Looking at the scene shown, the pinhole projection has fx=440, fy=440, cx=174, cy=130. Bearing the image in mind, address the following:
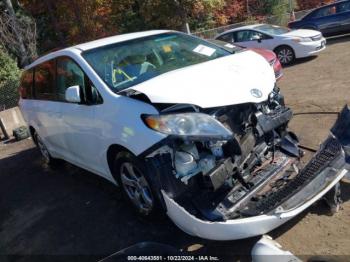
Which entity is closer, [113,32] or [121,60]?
[121,60]

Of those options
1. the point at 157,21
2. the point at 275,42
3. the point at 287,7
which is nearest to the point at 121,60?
the point at 275,42

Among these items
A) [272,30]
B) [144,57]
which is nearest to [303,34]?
[272,30]

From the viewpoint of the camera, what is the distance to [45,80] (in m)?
5.97

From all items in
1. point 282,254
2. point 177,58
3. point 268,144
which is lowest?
point 282,254

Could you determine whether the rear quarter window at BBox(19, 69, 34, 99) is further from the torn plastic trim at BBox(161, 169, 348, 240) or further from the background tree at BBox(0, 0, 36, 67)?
the background tree at BBox(0, 0, 36, 67)

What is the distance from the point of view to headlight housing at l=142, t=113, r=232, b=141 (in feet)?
11.2

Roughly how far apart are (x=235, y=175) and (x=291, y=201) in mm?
543

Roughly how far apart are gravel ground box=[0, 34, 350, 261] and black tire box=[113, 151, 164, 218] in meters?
0.23

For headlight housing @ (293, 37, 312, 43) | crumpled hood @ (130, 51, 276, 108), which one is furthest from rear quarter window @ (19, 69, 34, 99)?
headlight housing @ (293, 37, 312, 43)

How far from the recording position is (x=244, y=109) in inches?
152

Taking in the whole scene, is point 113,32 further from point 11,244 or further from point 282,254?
point 282,254

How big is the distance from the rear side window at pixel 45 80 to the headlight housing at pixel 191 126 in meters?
2.46

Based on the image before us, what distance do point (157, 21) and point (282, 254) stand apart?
18.0 meters

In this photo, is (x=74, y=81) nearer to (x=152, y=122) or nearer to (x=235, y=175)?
(x=152, y=122)
